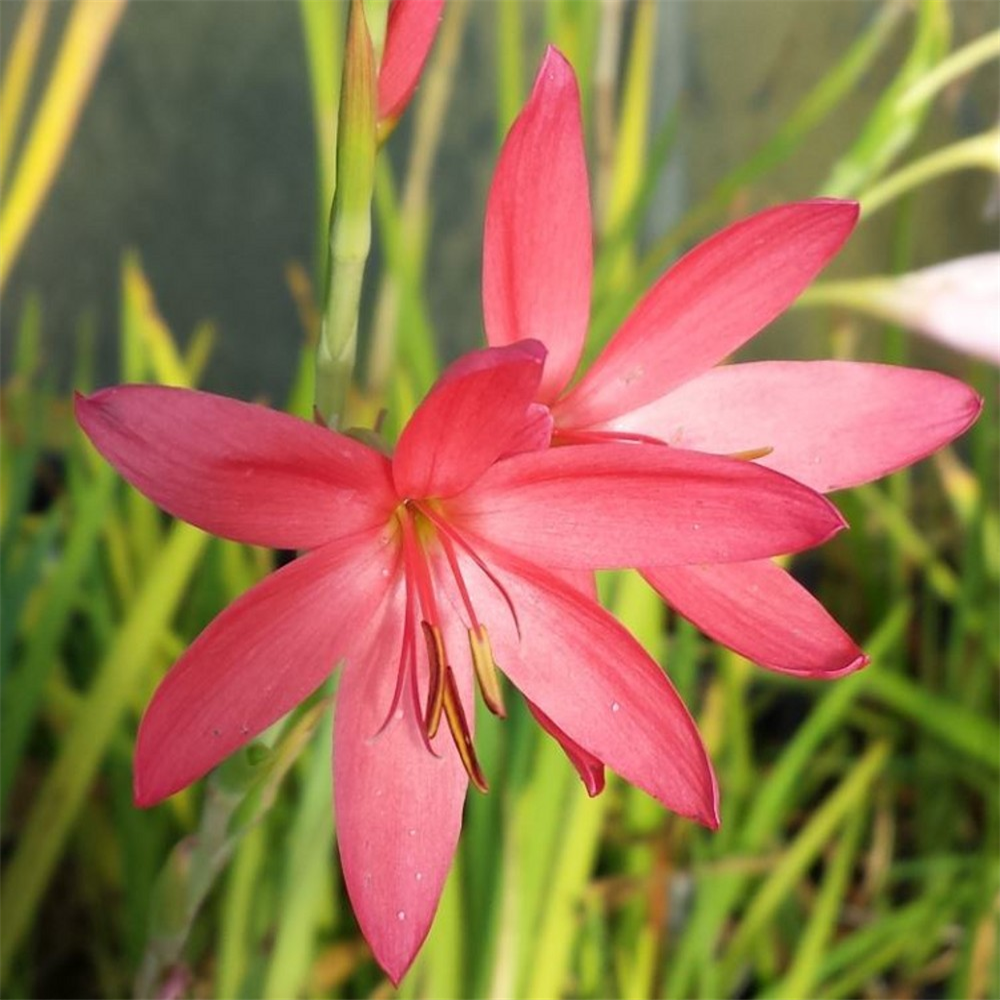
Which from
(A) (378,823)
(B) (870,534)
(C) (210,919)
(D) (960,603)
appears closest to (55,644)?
(C) (210,919)

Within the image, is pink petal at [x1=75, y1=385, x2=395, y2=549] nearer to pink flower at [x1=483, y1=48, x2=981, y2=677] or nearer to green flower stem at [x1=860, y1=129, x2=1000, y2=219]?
pink flower at [x1=483, y1=48, x2=981, y2=677]

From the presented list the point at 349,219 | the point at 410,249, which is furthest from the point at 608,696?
the point at 410,249

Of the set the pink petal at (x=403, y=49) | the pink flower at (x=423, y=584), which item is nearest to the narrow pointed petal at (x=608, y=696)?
the pink flower at (x=423, y=584)

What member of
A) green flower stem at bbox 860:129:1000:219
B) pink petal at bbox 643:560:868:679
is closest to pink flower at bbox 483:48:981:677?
pink petal at bbox 643:560:868:679

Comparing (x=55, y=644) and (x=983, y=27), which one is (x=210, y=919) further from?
(x=983, y=27)

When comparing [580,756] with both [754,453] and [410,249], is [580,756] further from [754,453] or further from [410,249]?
[410,249]
